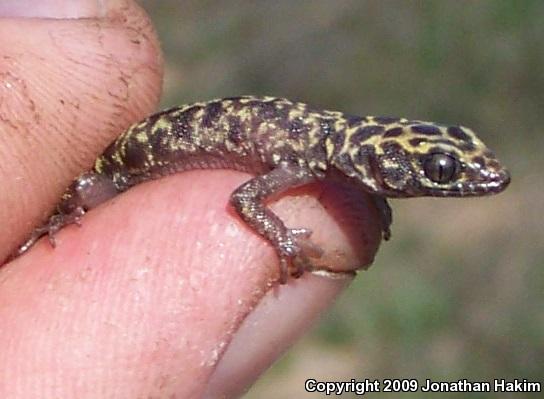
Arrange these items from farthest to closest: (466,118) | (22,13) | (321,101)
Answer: (321,101) < (466,118) < (22,13)

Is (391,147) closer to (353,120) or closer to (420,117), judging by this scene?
(353,120)

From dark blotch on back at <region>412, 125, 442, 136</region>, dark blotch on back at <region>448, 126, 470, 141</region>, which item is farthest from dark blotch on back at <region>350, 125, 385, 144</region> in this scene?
dark blotch on back at <region>448, 126, 470, 141</region>

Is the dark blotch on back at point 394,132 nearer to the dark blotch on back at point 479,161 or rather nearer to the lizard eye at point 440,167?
the lizard eye at point 440,167

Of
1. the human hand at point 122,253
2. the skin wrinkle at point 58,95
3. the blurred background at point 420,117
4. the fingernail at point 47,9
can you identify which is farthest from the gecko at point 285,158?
the blurred background at point 420,117

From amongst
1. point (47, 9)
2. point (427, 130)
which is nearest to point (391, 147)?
point (427, 130)

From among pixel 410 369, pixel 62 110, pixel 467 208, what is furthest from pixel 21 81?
pixel 467 208

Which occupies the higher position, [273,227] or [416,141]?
[416,141]

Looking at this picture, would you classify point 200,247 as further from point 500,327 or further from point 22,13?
point 500,327
